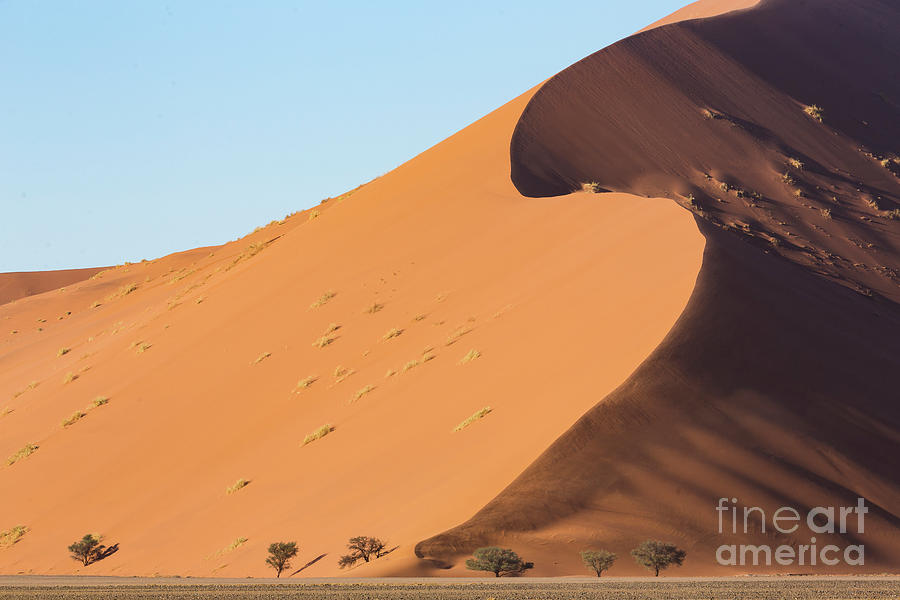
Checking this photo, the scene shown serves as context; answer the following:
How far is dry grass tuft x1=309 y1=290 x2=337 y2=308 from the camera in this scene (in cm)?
3164

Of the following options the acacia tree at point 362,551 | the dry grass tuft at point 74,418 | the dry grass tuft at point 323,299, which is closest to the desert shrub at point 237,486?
the acacia tree at point 362,551

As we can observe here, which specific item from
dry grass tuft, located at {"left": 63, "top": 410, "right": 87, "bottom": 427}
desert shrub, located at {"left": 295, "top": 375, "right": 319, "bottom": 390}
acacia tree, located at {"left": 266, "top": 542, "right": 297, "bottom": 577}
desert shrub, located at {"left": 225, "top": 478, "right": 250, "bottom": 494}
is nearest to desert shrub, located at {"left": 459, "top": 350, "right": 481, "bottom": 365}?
desert shrub, located at {"left": 295, "top": 375, "right": 319, "bottom": 390}

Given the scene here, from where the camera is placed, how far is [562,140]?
36125 mm

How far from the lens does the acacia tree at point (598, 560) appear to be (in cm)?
1584

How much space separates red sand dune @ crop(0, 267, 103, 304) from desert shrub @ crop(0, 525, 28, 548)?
73.7 m

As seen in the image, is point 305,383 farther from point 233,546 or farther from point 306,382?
point 233,546

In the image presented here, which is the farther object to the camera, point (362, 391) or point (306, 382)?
point (306, 382)

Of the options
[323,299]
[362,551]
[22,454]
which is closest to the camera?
[362,551]

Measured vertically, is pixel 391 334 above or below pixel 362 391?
above

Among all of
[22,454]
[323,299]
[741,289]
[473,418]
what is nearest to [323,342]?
[323,299]

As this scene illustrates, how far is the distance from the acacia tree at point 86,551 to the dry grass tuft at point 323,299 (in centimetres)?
1149

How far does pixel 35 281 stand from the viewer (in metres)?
97.1

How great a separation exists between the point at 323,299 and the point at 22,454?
28.3ft

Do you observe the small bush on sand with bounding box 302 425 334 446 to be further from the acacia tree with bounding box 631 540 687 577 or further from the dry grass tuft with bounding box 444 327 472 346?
the acacia tree with bounding box 631 540 687 577
